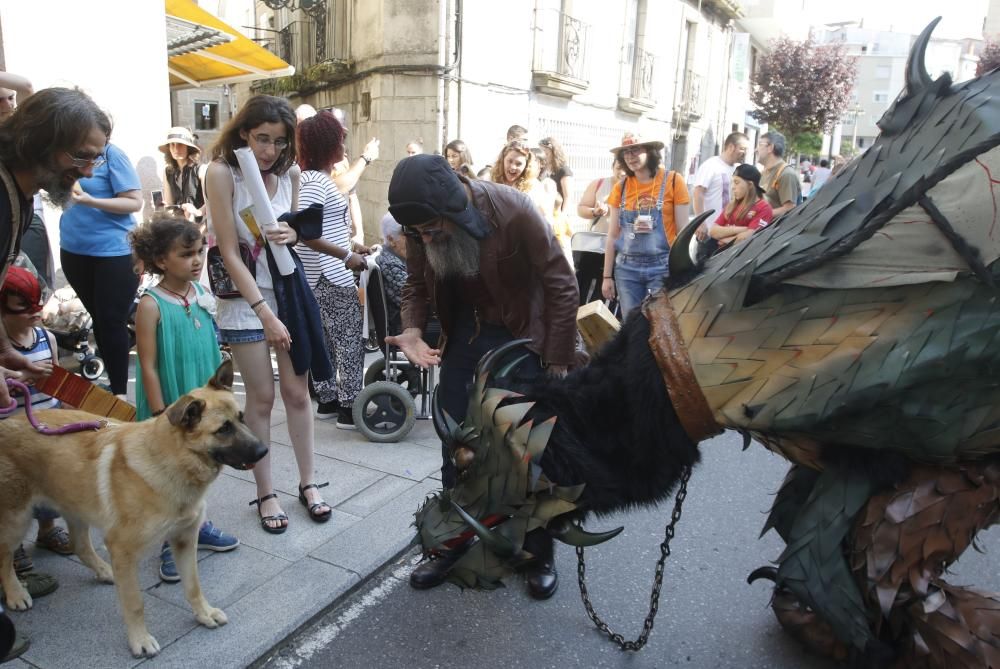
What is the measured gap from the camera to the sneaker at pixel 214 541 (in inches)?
134

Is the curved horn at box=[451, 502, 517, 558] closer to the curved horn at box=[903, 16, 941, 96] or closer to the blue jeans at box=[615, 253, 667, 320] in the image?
the curved horn at box=[903, 16, 941, 96]

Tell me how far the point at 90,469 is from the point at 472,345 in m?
1.58

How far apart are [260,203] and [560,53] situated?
489 inches

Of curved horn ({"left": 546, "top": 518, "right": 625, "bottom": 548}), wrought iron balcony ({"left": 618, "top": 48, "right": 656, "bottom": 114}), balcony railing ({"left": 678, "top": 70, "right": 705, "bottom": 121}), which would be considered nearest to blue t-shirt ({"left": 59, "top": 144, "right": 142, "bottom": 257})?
curved horn ({"left": 546, "top": 518, "right": 625, "bottom": 548})

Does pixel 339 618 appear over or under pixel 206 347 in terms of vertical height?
under

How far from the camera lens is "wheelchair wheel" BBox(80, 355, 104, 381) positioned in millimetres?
5793

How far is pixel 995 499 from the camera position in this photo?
199 cm

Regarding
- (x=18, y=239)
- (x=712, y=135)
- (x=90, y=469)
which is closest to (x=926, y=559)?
(x=90, y=469)

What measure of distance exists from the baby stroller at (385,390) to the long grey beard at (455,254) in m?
1.90

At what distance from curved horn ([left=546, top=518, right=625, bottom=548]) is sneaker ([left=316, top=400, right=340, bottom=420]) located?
3606mm

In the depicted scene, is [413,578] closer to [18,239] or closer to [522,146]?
[18,239]

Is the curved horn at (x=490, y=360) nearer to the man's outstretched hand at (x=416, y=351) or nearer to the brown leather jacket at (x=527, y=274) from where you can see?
the brown leather jacket at (x=527, y=274)

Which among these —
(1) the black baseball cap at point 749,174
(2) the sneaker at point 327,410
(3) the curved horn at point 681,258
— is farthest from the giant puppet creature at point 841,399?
(1) the black baseball cap at point 749,174

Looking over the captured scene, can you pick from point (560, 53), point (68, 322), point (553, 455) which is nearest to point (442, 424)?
point (553, 455)
